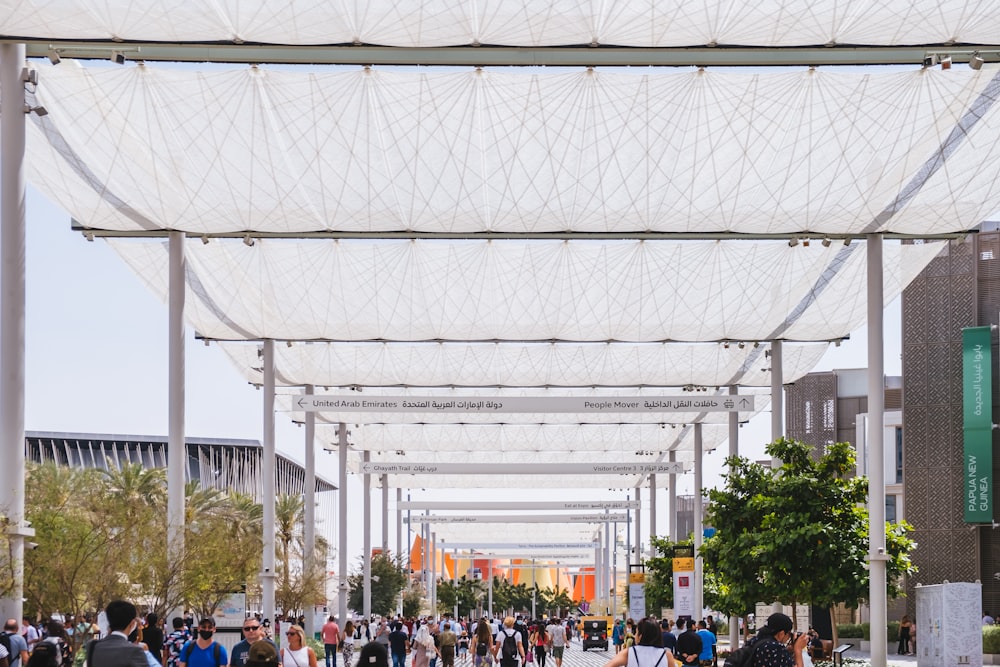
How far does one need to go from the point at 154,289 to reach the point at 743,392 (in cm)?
2514

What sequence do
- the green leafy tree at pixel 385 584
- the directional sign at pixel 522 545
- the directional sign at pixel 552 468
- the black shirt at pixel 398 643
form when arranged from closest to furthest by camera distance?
the black shirt at pixel 398 643
the directional sign at pixel 552 468
the green leafy tree at pixel 385 584
the directional sign at pixel 522 545

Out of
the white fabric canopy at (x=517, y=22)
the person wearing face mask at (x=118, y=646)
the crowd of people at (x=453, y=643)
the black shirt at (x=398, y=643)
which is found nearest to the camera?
the person wearing face mask at (x=118, y=646)

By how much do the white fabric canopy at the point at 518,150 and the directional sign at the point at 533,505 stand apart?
147 ft

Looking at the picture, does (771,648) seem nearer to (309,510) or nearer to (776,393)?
(776,393)

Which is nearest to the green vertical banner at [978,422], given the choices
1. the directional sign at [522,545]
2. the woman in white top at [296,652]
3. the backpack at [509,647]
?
the backpack at [509,647]

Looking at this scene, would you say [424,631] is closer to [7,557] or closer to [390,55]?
[7,557]

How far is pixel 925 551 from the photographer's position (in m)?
51.1

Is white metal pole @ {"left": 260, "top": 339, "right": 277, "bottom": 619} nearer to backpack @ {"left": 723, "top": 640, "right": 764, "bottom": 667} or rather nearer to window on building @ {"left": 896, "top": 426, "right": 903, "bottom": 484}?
backpack @ {"left": 723, "top": 640, "right": 764, "bottom": 667}

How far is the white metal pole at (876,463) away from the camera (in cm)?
2977

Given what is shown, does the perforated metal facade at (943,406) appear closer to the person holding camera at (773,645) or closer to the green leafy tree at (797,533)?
the green leafy tree at (797,533)

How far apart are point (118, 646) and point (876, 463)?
23.2 m

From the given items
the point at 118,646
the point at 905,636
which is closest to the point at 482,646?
the point at 118,646

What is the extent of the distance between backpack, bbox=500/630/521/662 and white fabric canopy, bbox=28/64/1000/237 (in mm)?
8719

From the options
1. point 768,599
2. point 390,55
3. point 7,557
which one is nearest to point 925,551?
point 768,599
